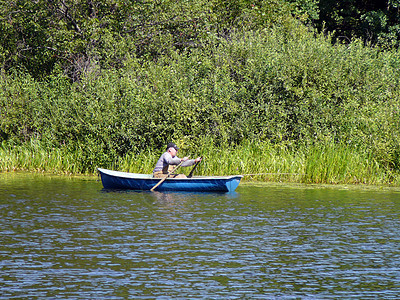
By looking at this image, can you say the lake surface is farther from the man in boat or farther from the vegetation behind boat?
the vegetation behind boat

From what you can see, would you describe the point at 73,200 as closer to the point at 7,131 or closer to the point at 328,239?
the point at 328,239

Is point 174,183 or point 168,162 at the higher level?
point 168,162

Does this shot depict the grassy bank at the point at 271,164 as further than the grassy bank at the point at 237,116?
No

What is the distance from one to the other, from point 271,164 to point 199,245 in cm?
1019

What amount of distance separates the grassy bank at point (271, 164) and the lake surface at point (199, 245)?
7.66ft

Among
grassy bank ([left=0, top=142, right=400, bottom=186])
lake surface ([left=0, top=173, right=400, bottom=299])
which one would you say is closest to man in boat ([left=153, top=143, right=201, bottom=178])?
lake surface ([left=0, top=173, right=400, bottom=299])

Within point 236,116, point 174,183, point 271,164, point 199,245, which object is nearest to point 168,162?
point 174,183

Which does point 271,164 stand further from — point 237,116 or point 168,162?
point 168,162

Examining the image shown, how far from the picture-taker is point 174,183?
1916 cm

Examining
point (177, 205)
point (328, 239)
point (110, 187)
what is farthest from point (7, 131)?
point (328, 239)

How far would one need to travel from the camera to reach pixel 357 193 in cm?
1866

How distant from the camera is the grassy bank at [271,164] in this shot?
20.9 metres

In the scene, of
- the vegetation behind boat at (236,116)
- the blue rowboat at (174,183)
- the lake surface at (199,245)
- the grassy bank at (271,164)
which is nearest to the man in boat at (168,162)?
the blue rowboat at (174,183)

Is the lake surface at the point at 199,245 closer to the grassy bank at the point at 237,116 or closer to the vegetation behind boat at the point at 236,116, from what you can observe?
the vegetation behind boat at the point at 236,116
